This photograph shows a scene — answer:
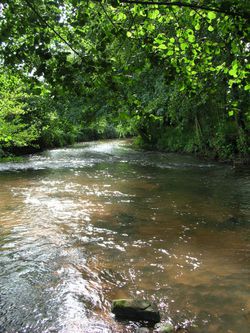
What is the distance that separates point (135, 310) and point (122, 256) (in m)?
2.15

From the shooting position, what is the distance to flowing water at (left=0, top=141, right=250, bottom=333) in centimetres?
475

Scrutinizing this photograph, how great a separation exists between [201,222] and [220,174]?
7.68 metres

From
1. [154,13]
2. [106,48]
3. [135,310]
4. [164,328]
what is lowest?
[164,328]

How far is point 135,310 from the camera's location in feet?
15.0

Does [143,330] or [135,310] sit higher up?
[135,310]

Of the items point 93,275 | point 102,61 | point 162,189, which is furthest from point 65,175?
point 102,61

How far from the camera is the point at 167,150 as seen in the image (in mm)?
28453

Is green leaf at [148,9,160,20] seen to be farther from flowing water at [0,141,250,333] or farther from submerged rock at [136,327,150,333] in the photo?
submerged rock at [136,327,150,333]

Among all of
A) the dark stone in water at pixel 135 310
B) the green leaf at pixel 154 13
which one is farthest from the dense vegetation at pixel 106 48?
the dark stone in water at pixel 135 310

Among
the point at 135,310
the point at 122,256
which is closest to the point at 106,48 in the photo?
the point at 135,310

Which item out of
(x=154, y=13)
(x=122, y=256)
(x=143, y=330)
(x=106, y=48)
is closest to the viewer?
(x=143, y=330)

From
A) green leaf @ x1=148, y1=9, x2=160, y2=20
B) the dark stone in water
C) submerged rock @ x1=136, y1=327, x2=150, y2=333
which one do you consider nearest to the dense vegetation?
green leaf @ x1=148, y1=9, x2=160, y2=20

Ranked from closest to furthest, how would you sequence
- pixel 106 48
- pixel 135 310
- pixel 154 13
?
pixel 135 310, pixel 106 48, pixel 154 13

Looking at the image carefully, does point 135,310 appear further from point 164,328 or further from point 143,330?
point 164,328
